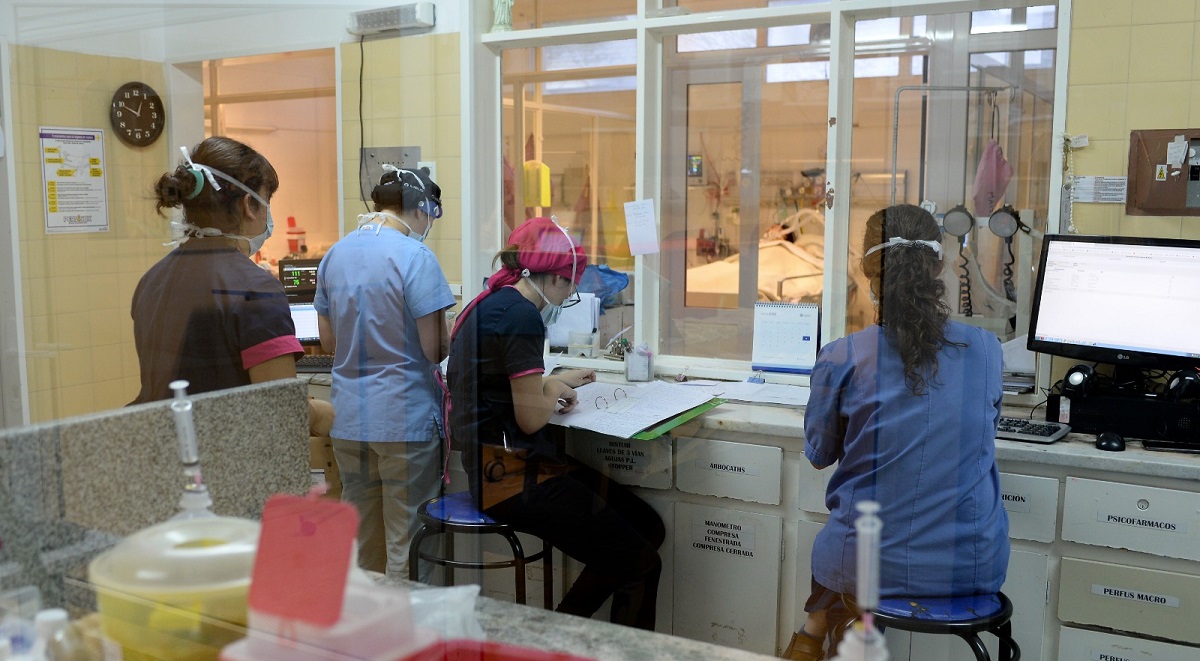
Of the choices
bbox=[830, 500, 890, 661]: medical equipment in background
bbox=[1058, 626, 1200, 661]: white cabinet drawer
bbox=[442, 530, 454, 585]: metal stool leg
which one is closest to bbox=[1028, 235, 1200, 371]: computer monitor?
bbox=[1058, 626, 1200, 661]: white cabinet drawer

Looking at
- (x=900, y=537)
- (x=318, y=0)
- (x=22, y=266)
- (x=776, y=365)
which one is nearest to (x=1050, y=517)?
(x=900, y=537)

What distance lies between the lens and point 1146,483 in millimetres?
1845

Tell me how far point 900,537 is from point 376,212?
4.45ft

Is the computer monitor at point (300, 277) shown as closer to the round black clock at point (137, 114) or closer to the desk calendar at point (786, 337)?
the round black clock at point (137, 114)

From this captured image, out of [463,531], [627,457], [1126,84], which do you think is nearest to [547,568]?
[463,531]

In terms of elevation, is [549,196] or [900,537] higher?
[549,196]

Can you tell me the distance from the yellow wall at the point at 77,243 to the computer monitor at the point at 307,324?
0.93 feet

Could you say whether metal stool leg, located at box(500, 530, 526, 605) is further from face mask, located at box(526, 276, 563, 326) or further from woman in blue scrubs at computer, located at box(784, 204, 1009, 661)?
woman in blue scrubs at computer, located at box(784, 204, 1009, 661)

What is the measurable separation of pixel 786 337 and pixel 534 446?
0.75m

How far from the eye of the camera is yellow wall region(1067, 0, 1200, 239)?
2.02 meters

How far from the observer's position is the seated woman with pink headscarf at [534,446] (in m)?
2.10

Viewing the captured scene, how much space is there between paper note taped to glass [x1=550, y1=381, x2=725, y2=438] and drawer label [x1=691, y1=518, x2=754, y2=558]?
10.7 inches

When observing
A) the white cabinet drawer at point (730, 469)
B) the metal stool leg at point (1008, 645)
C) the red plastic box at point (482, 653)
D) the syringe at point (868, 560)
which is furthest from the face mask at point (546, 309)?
the syringe at point (868, 560)

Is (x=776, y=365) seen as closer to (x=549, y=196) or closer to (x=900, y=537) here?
(x=549, y=196)
